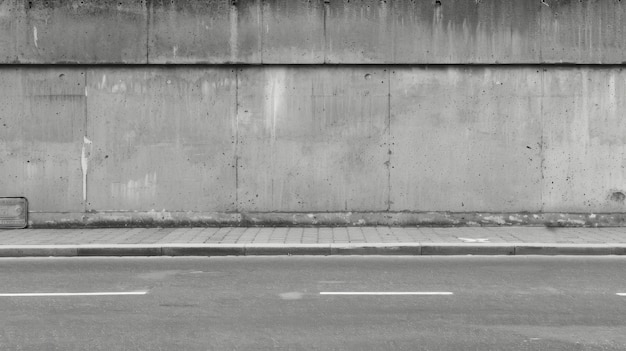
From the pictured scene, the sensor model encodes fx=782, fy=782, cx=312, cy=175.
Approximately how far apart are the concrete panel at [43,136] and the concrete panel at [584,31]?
855 centimetres

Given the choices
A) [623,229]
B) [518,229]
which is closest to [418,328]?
[518,229]

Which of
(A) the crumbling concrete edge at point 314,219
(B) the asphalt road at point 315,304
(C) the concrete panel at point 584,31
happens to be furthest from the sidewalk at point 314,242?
(C) the concrete panel at point 584,31

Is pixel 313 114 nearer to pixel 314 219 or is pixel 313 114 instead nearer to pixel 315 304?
pixel 314 219

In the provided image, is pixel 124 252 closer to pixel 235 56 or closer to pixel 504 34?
pixel 235 56

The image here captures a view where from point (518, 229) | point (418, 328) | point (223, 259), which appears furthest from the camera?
point (518, 229)

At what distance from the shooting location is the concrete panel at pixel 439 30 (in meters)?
14.2

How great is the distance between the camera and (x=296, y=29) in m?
14.2

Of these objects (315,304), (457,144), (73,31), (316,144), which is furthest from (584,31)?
(73,31)

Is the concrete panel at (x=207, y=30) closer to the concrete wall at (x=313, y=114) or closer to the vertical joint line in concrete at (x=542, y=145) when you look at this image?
the concrete wall at (x=313, y=114)

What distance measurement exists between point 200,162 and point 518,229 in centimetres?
581

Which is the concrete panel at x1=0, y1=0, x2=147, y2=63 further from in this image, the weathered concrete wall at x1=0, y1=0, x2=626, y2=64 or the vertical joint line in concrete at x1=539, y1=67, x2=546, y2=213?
the vertical joint line in concrete at x1=539, y1=67, x2=546, y2=213

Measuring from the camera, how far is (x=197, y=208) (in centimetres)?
1434

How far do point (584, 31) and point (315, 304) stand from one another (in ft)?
29.3

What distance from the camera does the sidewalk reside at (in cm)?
1146
